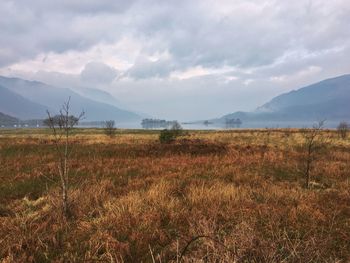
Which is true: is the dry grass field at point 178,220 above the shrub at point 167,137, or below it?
below

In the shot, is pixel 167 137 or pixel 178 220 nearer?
pixel 178 220

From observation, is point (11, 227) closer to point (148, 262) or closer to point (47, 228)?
point (47, 228)

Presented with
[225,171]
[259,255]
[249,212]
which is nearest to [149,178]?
[225,171]

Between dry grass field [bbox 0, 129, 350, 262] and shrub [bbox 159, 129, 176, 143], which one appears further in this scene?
shrub [bbox 159, 129, 176, 143]

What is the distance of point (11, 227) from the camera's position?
5.62 metres

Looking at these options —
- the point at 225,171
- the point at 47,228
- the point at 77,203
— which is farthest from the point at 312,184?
the point at 47,228

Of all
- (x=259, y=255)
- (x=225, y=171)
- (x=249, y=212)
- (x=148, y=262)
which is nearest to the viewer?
(x=259, y=255)

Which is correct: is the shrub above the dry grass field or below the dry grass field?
above

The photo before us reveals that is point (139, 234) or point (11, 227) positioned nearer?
point (139, 234)

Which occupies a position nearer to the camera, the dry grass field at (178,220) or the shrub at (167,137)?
the dry grass field at (178,220)

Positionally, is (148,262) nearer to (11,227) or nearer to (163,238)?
(163,238)

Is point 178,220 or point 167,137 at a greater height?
point 167,137

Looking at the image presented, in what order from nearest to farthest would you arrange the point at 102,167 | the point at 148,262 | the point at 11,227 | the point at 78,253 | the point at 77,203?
the point at 148,262, the point at 78,253, the point at 11,227, the point at 77,203, the point at 102,167

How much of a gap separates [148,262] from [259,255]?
162 centimetres
